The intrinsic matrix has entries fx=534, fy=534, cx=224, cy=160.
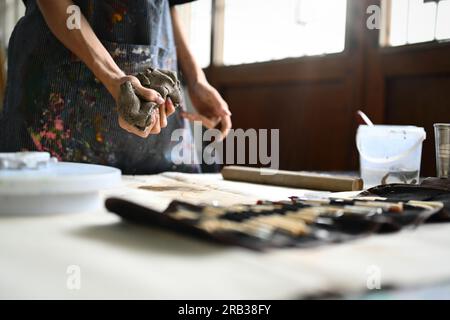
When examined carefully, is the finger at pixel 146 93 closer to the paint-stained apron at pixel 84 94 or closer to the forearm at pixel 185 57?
the paint-stained apron at pixel 84 94

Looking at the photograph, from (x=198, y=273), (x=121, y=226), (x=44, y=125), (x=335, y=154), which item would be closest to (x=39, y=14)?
(x=44, y=125)

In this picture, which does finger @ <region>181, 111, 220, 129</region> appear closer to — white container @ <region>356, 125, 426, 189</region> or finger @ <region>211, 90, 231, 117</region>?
finger @ <region>211, 90, 231, 117</region>

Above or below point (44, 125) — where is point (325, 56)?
above

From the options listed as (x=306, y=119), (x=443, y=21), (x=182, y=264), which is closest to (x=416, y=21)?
(x=443, y=21)

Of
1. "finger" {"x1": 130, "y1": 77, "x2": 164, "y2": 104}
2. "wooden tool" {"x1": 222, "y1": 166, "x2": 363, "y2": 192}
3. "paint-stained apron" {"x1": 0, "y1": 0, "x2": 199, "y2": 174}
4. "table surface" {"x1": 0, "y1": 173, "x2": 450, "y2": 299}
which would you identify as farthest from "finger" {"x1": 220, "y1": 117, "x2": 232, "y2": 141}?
"table surface" {"x1": 0, "y1": 173, "x2": 450, "y2": 299}

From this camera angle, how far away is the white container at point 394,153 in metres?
1.48

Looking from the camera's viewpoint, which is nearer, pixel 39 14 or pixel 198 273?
pixel 198 273

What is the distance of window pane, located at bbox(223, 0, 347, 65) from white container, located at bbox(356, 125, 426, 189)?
1589 mm

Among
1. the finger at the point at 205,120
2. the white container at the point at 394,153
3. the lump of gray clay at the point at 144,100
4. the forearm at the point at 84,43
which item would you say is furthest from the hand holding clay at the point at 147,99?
the white container at the point at 394,153

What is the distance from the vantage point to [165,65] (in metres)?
1.98

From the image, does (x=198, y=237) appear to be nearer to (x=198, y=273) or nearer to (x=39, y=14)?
(x=198, y=273)

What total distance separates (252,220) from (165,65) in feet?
4.46

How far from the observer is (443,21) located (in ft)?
8.00
